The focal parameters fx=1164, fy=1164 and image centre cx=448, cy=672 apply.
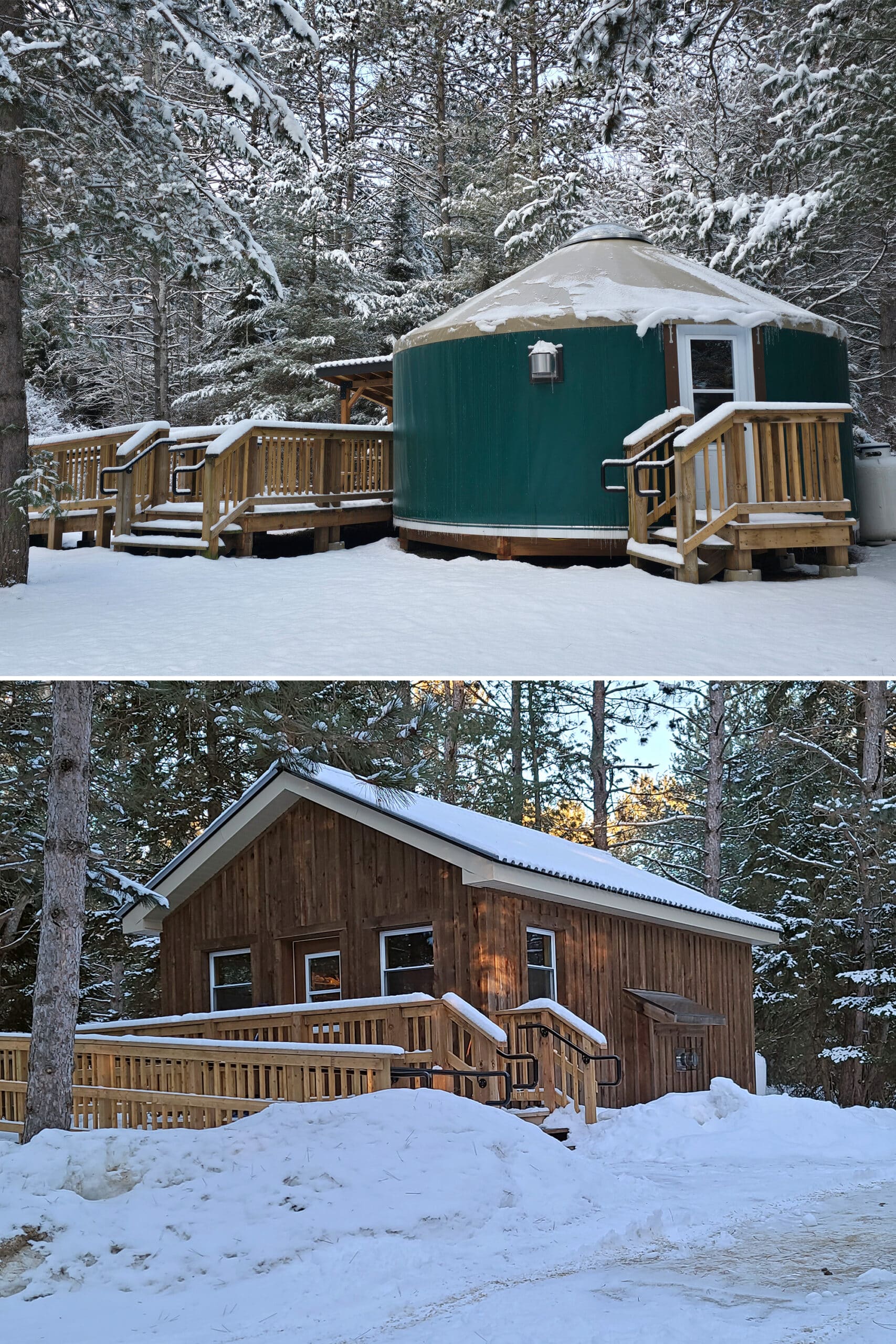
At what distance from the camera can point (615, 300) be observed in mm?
11680

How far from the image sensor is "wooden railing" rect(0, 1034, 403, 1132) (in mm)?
7473

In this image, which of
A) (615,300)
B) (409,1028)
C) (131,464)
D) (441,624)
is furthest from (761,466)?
(131,464)

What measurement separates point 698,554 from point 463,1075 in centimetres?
473

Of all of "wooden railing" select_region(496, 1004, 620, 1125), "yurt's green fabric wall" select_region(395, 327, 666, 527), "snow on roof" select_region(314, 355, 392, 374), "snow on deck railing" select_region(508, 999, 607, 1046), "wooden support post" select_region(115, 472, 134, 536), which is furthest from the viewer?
"snow on roof" select_region(314, 355, 392, 374)

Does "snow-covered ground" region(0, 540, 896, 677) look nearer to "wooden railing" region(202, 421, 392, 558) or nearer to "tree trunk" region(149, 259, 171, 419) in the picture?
"wooden railing" region(202, 421, 392, 558)

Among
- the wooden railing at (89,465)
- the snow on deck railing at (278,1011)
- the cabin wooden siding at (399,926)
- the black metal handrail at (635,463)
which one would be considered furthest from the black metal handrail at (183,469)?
the snow on deck railing at (278,1011)

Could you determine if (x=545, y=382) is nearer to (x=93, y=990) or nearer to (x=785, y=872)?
(x=785, y=872)

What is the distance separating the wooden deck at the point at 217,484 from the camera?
12453 mm

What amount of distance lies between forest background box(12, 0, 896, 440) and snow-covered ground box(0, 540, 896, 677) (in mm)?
3463

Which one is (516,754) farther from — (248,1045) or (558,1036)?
(248,1045)

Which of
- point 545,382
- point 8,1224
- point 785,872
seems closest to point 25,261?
point 545,382

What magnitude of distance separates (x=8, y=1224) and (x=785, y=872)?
15418mm

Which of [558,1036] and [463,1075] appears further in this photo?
[558,1036]

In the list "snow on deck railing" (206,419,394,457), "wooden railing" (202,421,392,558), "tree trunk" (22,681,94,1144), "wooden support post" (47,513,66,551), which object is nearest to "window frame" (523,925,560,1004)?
"tree trunk" (22,681,94,1144)
